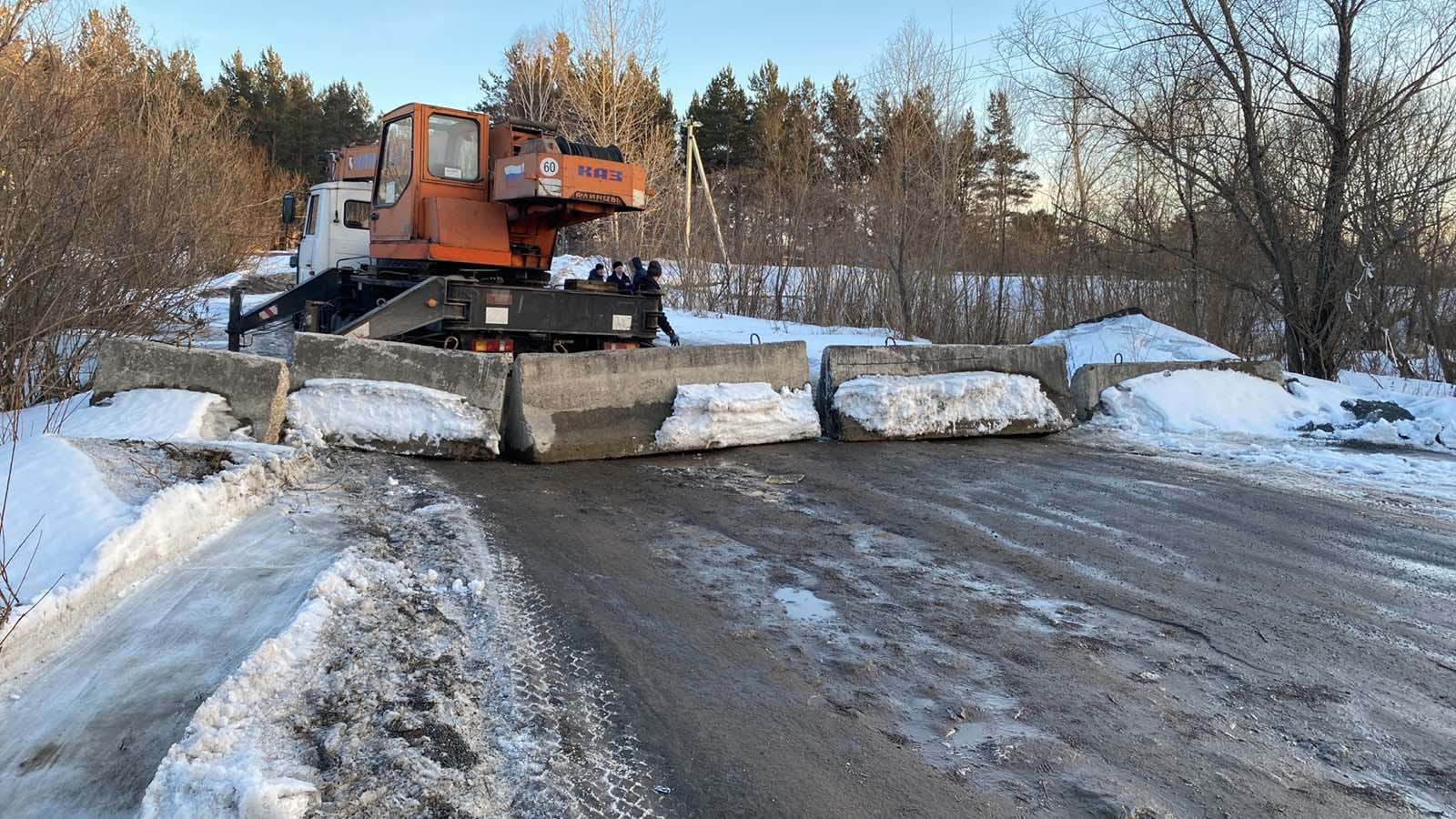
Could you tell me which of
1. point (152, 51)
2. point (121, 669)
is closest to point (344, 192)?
point (152, 51)

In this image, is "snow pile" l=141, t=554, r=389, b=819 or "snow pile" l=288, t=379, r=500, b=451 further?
"snow pile" l=288, t=379, r=500, b=451

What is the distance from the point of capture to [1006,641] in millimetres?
4031

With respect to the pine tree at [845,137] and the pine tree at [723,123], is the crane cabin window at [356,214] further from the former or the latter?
the pine tree at [723,123]

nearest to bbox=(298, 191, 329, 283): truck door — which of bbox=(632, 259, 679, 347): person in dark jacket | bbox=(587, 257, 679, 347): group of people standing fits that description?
bbox=(587, 257, 679, 347): group of people standing

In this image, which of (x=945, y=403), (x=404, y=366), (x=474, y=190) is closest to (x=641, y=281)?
(x=474, y=190)

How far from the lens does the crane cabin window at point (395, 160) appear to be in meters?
10.2

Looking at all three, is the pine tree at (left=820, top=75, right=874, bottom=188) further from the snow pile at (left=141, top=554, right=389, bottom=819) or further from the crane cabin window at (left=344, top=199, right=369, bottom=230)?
the snow pile at (left=141, top=554, right=389, bottom=819)

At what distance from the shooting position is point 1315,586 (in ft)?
16.0

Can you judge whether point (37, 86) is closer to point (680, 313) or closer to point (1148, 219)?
point (680, 313)

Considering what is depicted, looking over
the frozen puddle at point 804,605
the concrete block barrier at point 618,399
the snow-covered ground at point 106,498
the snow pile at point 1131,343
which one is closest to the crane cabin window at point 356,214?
the concrete block barrier at point 618,399

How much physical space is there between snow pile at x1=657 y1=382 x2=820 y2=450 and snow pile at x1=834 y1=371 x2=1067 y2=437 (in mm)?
508

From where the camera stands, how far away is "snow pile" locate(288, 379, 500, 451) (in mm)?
7453

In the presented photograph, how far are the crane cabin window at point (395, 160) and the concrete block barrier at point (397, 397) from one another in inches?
129

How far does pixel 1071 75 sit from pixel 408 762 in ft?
47.0
